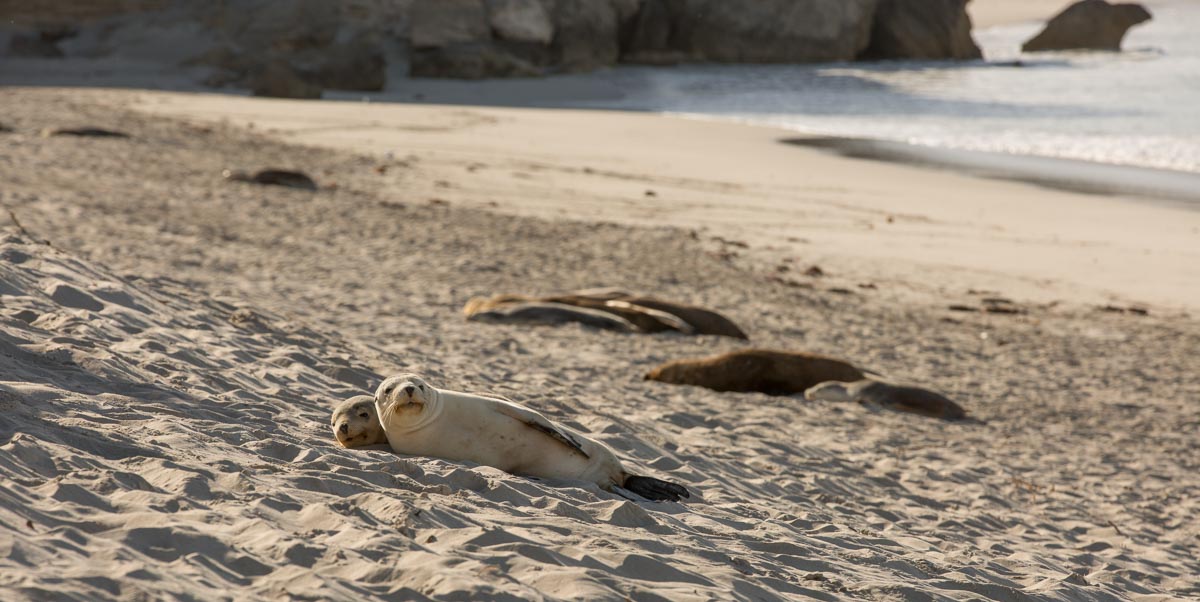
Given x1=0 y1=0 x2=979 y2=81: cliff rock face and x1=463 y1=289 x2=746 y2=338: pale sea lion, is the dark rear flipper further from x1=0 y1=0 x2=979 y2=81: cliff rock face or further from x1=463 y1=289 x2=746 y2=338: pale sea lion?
x1=0 y1=0 x2=979 y2=81: cliff rock face

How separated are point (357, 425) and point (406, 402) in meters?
0.29

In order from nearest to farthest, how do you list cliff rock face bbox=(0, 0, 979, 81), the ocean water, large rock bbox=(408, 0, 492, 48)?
the ocean water, cliff rock face bbox=(0, 0, 979, 81), large rock bbox=(408, 0, 492, 48)

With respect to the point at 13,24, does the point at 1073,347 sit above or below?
below

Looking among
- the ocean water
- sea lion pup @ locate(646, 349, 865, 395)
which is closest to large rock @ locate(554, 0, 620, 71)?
the ocean water

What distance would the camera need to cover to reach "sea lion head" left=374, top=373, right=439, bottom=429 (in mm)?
3975

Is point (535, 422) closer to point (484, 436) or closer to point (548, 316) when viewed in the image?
point (484, 436)

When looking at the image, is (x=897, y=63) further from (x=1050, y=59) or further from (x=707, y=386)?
(x=707, y=386)

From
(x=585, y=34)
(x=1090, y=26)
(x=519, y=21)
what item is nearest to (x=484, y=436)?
(x=519, y=21)

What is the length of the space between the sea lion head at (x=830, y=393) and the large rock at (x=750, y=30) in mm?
34271

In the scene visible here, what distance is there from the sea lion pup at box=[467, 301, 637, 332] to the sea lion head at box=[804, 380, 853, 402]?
1522mm

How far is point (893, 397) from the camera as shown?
6633 millimetres

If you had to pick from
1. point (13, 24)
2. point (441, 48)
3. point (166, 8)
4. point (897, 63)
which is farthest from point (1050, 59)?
point (13, 24)

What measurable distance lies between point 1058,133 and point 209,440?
19.2m

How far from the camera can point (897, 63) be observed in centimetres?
4122
